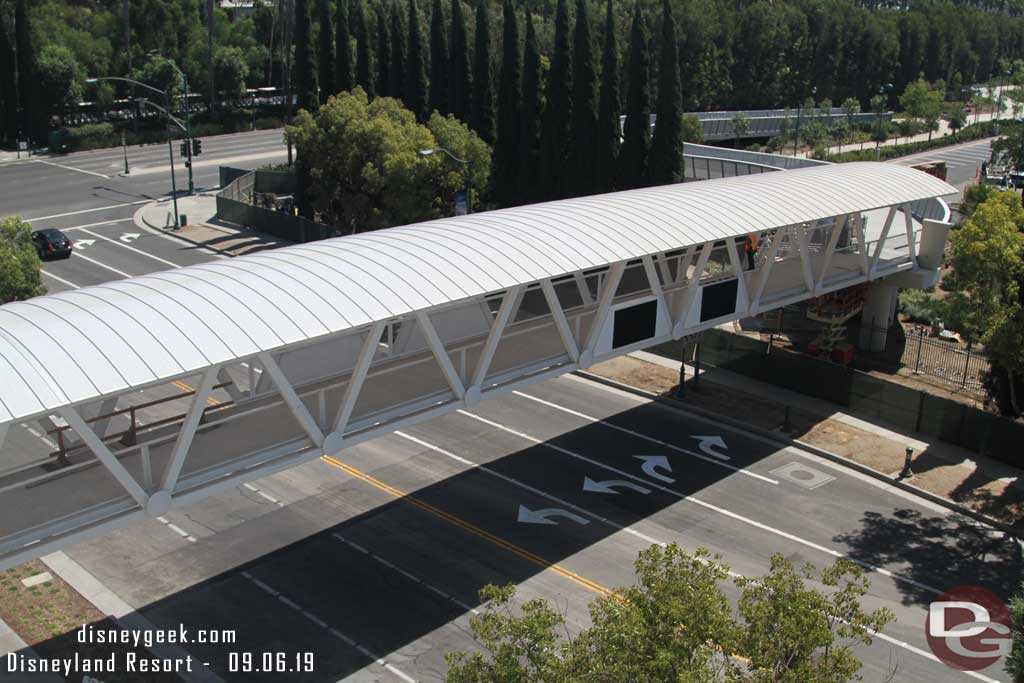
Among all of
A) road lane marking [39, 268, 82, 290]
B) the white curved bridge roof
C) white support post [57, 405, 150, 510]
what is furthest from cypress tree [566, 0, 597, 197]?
white support post [57, 405, 150, 510]

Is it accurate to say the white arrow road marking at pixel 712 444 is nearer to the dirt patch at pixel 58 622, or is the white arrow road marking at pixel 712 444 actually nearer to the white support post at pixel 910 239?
the white support post at pixel 910 239

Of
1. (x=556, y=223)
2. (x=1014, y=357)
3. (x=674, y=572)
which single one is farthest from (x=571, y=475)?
(x=674, y=572)

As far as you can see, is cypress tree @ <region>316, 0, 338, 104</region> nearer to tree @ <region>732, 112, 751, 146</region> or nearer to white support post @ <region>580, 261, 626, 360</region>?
tree @ <region>732, 112, 751, 146</region>

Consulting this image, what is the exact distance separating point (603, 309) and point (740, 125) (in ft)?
224

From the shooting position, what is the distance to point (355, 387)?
18547mm

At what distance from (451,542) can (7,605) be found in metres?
9.81

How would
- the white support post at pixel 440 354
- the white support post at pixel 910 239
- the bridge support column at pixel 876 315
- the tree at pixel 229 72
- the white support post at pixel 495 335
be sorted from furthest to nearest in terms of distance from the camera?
the tree at pixel 229 72, the bridge support column at pixel 876 315, the white support post at pixel 910 239, the white support post at pixel 495 335, the white support post at pixel 440 354

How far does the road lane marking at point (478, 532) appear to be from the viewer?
74.3 feet

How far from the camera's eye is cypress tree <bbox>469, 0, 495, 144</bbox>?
5547cm

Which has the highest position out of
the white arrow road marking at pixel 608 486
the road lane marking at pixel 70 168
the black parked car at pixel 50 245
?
the road lane marking at pixel 70 168

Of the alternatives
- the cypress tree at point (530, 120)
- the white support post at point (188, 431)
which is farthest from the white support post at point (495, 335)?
the cypress tree at point (530, 120)

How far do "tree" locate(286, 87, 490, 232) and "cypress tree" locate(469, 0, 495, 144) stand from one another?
5.98 m

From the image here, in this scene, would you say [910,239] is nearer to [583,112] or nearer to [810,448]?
[810,448]

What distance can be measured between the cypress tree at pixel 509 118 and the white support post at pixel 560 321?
104 feet
